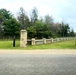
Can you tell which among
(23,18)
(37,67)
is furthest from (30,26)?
(37,67)

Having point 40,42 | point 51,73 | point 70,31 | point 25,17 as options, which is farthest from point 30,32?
point 70,31

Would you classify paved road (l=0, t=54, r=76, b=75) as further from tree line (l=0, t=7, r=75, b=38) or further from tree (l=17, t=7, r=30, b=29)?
tree (l=17, t=7, r=30, b=29)

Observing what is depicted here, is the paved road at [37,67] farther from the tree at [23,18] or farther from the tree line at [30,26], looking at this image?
the tree at [23,18]

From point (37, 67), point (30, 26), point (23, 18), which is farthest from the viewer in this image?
point (23, 18)

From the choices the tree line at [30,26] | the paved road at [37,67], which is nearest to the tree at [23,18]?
the tree line at [30,26]

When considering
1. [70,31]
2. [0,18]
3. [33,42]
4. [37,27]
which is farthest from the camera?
[70,31]

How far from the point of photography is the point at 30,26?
2729 inches

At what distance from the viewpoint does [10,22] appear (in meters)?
73.6

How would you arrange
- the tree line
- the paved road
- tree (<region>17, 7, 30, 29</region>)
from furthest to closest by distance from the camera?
tree (<region>17, 7, 30, 29</region>) < the tree line < the paved road

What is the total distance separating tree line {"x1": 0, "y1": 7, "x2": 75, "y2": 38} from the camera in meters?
60.7

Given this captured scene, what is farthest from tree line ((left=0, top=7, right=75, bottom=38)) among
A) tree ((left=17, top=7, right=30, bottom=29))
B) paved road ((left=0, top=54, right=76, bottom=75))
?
paved road ((left=0, top=54, right=76, bottom=75))

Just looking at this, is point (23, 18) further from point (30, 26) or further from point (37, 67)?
point (37, 67)

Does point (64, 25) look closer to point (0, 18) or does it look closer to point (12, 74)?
point (0, 18)

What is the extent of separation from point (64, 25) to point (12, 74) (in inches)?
3774
